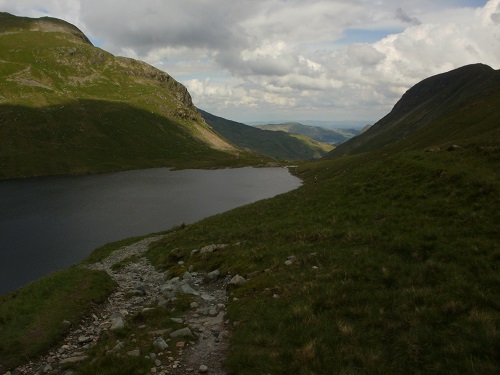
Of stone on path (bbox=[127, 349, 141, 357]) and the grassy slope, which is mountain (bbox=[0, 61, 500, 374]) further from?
stone on path (bbox=[127, 349, 141, 357])

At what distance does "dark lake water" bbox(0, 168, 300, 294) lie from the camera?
4903cm

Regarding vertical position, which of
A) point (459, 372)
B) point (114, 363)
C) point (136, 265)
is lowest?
point (136, 265)

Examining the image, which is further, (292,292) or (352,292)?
(292,292)

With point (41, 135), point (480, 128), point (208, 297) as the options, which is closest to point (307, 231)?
point (208, 297)

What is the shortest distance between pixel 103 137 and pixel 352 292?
194370 millimetres

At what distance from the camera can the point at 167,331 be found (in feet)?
42.4

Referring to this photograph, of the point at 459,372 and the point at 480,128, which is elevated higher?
the point at 480,128

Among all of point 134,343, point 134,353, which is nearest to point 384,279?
point 134,353

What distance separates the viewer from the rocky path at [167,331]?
35.2 ft

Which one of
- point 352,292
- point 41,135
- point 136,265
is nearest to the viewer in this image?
point 352,292

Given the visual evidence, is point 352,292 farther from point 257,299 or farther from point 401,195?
point 401,195

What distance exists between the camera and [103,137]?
182 metres

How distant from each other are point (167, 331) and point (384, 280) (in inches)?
356

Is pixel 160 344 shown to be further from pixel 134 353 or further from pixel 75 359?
pixel 75 359
